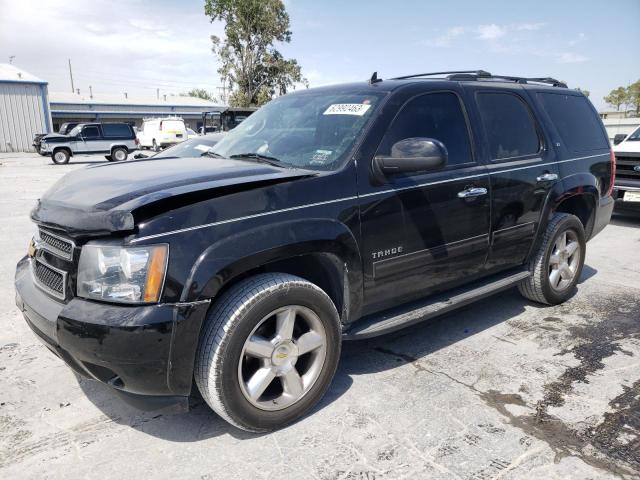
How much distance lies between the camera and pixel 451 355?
3.69 metres

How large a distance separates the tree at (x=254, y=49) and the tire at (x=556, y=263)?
127 feet

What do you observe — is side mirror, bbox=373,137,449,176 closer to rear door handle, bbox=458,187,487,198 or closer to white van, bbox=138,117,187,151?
rear door handle, bbox=458,187,487,198

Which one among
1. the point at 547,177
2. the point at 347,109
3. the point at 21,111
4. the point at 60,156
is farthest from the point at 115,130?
the point at 547,177

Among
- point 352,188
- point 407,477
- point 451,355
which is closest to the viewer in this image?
point 407,477

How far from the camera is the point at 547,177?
421 cm

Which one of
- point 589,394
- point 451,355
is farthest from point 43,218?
point 589,394

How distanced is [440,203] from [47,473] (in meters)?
2.69

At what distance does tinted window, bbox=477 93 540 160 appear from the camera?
3859mm

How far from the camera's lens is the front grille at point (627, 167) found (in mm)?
8242

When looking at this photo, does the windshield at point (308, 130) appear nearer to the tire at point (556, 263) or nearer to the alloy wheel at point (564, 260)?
the tire at point (556, 263)

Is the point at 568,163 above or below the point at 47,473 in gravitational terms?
above

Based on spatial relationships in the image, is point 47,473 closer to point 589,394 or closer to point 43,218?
point 43,218

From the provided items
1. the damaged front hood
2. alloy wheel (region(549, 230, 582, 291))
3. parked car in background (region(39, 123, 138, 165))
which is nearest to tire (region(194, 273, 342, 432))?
the damaged front hood

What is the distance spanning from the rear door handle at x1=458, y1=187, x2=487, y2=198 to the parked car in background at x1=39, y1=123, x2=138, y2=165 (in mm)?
24176
